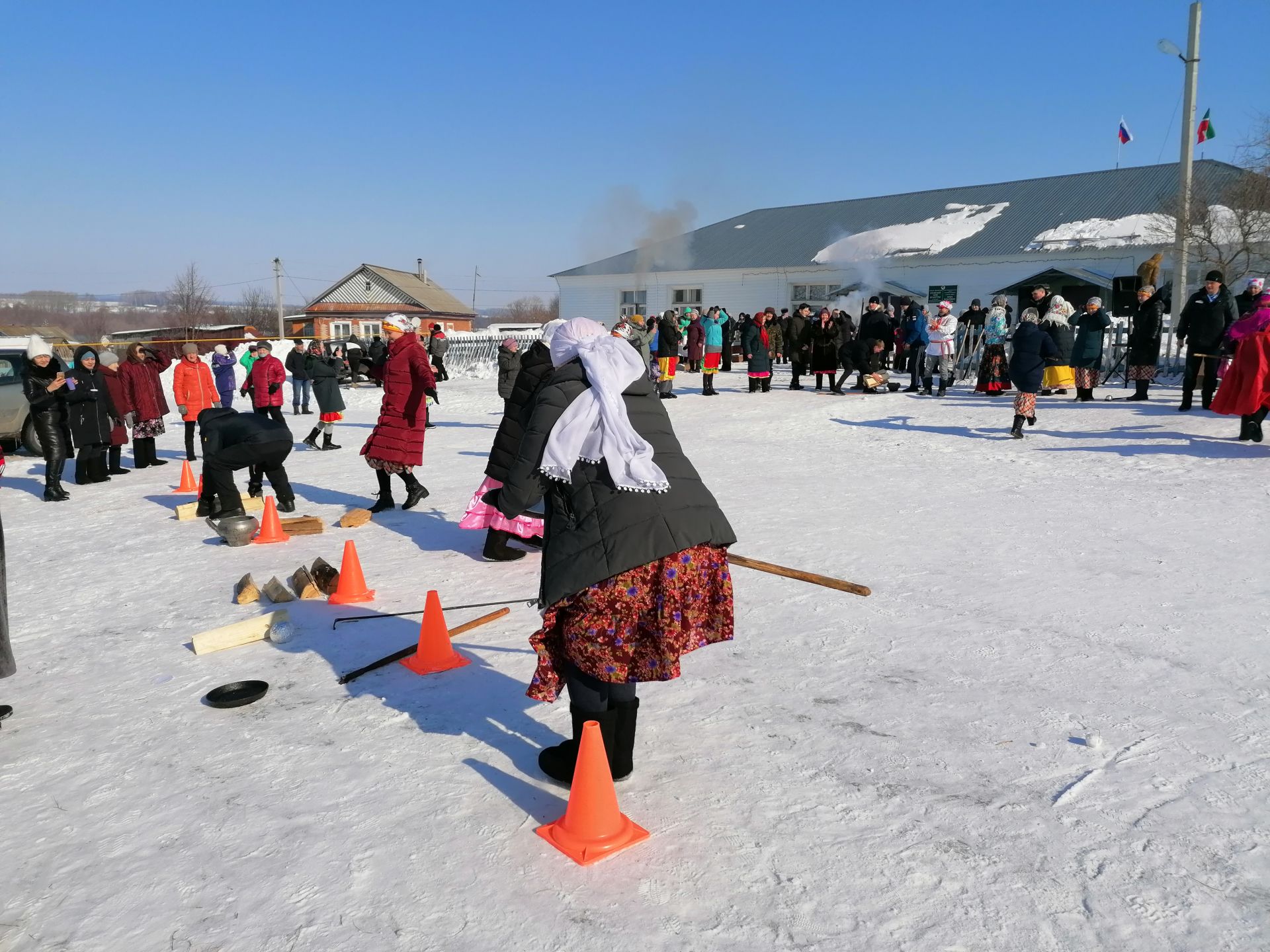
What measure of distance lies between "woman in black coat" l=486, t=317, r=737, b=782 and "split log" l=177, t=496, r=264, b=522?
229 inches

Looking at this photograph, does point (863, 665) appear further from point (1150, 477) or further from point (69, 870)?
point (1150, 477)

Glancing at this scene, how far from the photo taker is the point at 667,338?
55.6 ft

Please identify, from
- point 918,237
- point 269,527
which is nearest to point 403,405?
point 269,527

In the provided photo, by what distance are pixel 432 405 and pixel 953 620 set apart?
1540 centimetres

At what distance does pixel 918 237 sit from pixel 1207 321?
20494 millimetres

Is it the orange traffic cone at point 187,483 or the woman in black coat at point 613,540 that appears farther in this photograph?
the orange traffic cone at point 187,483

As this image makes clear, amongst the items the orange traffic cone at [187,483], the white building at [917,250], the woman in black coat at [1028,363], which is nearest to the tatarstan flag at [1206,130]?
the white building at [917,250]

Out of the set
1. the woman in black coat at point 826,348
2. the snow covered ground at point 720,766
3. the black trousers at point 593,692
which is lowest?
the snow covered ground at point 720,766

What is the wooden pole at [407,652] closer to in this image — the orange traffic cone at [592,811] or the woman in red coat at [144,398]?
the orange traffic cone at [592,811]

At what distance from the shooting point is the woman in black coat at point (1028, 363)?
415 inches

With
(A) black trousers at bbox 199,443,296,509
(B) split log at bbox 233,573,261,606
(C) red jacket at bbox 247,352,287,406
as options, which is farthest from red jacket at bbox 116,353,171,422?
(B) split log at bbox 233,573,261,606

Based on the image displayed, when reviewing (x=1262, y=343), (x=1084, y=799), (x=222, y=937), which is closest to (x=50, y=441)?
(x=222, y=937)

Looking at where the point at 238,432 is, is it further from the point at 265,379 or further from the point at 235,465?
the point at 265,379

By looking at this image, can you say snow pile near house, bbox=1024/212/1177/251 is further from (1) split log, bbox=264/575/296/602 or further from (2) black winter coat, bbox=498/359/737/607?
(2) black winter coat, bbox=498/359/737/607
